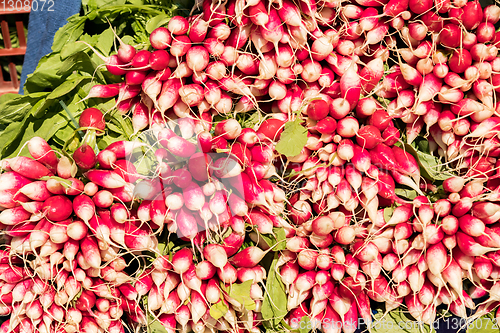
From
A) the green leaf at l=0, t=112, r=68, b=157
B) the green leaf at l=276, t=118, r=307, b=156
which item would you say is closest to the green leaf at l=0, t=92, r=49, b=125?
the green leaf at l=0, t=112, r=68, b=157

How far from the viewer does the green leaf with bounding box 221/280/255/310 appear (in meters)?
1.24

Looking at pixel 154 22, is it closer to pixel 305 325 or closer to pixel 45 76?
pixel 45 76

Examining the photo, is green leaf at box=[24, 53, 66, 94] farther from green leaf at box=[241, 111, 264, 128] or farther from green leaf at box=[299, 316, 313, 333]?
green leaf at box=[299, 316, 313, 333]

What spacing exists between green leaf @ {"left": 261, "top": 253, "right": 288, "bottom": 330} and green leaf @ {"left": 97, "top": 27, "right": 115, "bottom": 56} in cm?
115

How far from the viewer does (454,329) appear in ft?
4.89

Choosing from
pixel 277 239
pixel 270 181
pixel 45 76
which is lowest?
pixel 277 239

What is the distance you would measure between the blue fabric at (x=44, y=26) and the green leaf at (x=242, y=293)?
57.5 inches

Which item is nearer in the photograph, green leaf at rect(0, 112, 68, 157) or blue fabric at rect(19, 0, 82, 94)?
green leaf at rect(0, 112, 68, 157)

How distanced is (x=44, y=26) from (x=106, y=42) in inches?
20.7

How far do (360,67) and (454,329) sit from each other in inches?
49.9

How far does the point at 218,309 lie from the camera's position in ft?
4.14

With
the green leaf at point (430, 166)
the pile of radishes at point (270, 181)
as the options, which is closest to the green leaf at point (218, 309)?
the pile of radishes at point (270, 181)

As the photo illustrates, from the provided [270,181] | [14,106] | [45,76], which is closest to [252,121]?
[270,181]

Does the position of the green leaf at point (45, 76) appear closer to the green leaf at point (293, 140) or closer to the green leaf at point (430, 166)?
the green leaf at point (293, 140)
